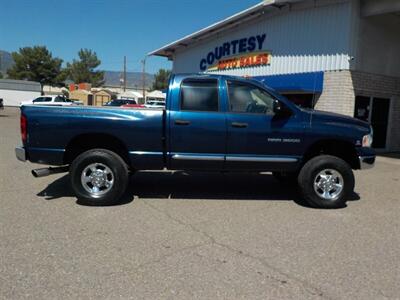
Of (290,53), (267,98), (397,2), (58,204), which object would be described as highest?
(397,2)

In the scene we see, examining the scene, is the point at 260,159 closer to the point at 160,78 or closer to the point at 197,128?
the point at 197,128

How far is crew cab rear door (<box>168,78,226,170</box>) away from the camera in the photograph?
6.45 m

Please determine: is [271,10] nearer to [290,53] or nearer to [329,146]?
[290,53]

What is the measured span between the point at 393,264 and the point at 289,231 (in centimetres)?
135

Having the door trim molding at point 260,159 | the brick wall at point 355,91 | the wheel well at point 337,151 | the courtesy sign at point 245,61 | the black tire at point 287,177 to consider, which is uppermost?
the courtesy sign at point 245,61

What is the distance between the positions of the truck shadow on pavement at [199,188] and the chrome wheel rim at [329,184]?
384 mm

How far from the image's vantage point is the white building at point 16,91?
6138 centimetres

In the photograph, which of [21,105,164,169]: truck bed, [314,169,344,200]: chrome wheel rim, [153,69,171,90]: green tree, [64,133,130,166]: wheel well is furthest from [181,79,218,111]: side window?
[153,69,171,90]: green tree

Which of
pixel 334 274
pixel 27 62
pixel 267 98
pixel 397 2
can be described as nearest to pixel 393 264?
pixel 334 274

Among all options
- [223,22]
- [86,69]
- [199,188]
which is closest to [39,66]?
[86,69]

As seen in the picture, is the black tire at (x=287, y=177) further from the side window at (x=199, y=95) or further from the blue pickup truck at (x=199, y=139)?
the side window at (x=199, y=95)

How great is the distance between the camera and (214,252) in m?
4.58

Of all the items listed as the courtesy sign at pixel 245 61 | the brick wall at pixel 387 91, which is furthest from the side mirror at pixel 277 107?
the courtesy sign at pixel 245 61

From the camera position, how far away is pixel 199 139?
21.3 feet
